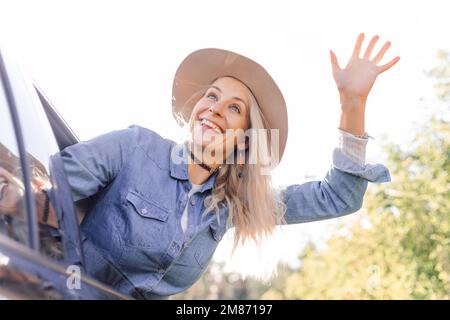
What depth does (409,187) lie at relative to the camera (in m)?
9.52

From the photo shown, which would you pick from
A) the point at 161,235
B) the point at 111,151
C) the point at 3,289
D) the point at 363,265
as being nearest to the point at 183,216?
the point at 161,235

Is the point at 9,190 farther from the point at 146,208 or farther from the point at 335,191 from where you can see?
the point at 335,191

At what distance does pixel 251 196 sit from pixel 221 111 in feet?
1.28

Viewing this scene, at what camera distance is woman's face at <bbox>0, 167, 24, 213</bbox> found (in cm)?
160

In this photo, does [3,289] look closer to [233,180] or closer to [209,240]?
[209,240]

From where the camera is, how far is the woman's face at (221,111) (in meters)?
3.12

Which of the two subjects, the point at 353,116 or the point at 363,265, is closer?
the point at 353,116

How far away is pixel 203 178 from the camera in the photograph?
119 inches

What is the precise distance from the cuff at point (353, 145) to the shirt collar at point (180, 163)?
56 centimetres

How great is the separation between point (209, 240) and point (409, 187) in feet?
23.4

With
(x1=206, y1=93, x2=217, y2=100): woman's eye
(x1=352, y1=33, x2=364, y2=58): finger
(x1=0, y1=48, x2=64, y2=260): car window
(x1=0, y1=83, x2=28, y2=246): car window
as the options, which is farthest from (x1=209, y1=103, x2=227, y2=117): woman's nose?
(x1=0, y1=83, x2=28, y2=246): car window

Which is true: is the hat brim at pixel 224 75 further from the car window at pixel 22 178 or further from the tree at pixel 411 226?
the tree at pixel 411 226

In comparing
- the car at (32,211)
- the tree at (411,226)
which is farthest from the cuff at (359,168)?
the tree at (411,226)

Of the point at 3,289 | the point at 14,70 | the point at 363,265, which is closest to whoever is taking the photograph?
the point at 3,289
